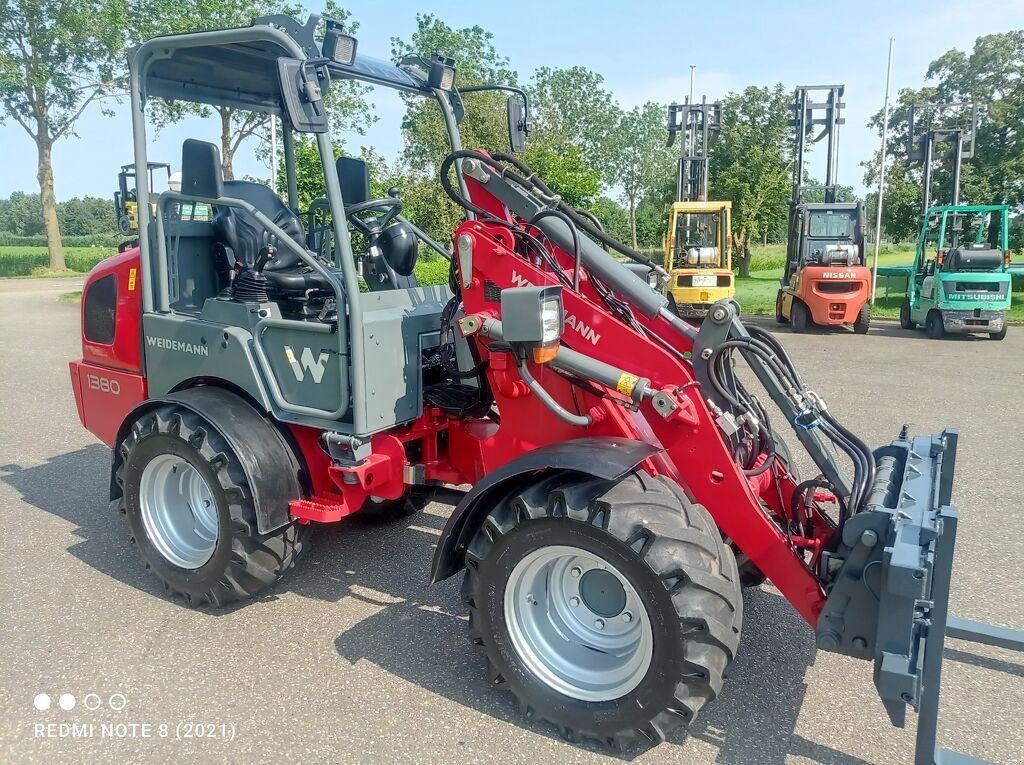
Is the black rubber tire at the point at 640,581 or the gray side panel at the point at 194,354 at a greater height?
the gray side panel at the point at 194,354

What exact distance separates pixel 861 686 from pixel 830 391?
22.3 feet

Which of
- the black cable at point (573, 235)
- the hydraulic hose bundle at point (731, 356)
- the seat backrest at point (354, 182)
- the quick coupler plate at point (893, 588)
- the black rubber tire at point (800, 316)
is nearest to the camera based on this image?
the quick coupler plate at point (893, 588)

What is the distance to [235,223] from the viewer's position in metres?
4.34

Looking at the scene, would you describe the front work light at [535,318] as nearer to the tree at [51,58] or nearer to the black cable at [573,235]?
the black cable at [573,235]

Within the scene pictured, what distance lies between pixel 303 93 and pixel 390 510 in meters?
2.78

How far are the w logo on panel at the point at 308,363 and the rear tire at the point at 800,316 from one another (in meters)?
13.9

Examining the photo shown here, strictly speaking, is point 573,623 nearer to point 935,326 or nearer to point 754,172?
point 935,326

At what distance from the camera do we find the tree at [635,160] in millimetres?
52625

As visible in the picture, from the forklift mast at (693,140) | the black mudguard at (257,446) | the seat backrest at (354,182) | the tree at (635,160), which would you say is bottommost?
the black mudguard at (257,446)

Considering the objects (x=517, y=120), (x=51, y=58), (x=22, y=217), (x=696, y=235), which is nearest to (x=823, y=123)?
(x=696, y=235)

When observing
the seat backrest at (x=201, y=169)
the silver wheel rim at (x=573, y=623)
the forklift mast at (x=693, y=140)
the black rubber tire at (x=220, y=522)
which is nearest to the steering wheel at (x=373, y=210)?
the seat backrest at (x=201, y=169)

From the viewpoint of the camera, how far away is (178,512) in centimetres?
429

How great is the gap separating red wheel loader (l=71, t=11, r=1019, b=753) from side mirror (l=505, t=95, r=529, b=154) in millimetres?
12

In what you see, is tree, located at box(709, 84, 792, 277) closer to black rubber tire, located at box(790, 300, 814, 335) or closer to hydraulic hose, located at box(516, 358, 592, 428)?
black rubber tire, located at box(790, 300, 814, 335)
